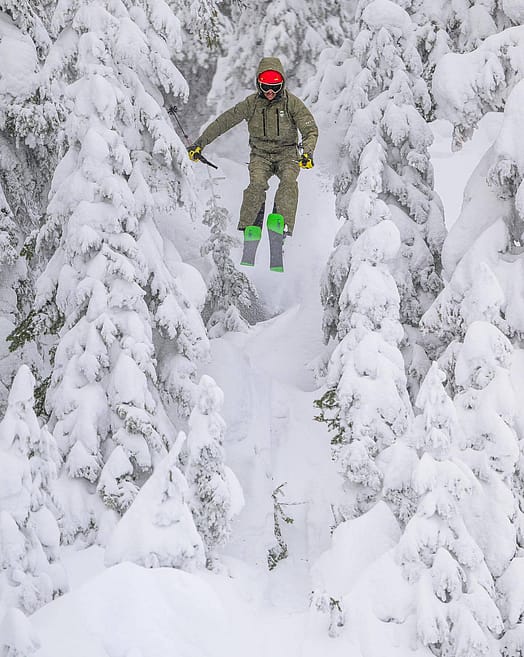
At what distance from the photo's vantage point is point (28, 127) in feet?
47.6

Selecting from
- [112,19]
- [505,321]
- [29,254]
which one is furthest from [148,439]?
[112,19]

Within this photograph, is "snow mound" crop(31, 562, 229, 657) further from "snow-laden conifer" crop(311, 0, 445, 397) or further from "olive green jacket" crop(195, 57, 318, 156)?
"snow-laden conifer" crop(311, 0, 445, 397)

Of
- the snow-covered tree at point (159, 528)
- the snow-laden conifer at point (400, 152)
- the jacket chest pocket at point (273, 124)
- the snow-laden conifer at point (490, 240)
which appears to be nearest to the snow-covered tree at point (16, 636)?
the snow-covered tree at point (159, 528)

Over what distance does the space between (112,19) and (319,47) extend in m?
8.70

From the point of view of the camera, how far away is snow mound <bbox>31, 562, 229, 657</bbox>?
6.87 meters

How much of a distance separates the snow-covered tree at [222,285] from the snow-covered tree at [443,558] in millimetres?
8017

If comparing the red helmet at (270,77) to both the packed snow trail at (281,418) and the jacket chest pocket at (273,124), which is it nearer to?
the jacket chest pocket at (273,124)

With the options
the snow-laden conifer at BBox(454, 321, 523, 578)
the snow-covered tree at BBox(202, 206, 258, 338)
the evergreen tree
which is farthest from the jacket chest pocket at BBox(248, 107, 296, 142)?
the snow-laden conifer at BBox(454, 321, 523, 578)

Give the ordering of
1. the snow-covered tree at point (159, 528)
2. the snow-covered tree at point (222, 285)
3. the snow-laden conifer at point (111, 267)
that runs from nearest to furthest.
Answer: the snow-covered tree at point (159, 528)
the snow-laden conifer at point (111, 267)
the snow-covered tree at point (222, 285)

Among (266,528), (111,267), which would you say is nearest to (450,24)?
(111,267)

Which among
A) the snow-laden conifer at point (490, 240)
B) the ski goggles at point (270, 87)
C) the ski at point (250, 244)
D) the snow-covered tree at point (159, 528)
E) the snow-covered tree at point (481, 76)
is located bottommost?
the snow-covered tree at point (159, 528)

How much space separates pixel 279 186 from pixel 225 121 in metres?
1.30

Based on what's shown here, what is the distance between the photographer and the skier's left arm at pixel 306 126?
40.3 feet

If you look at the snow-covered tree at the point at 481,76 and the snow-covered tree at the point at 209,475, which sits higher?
the snow-covered tree at the point at 481,76
